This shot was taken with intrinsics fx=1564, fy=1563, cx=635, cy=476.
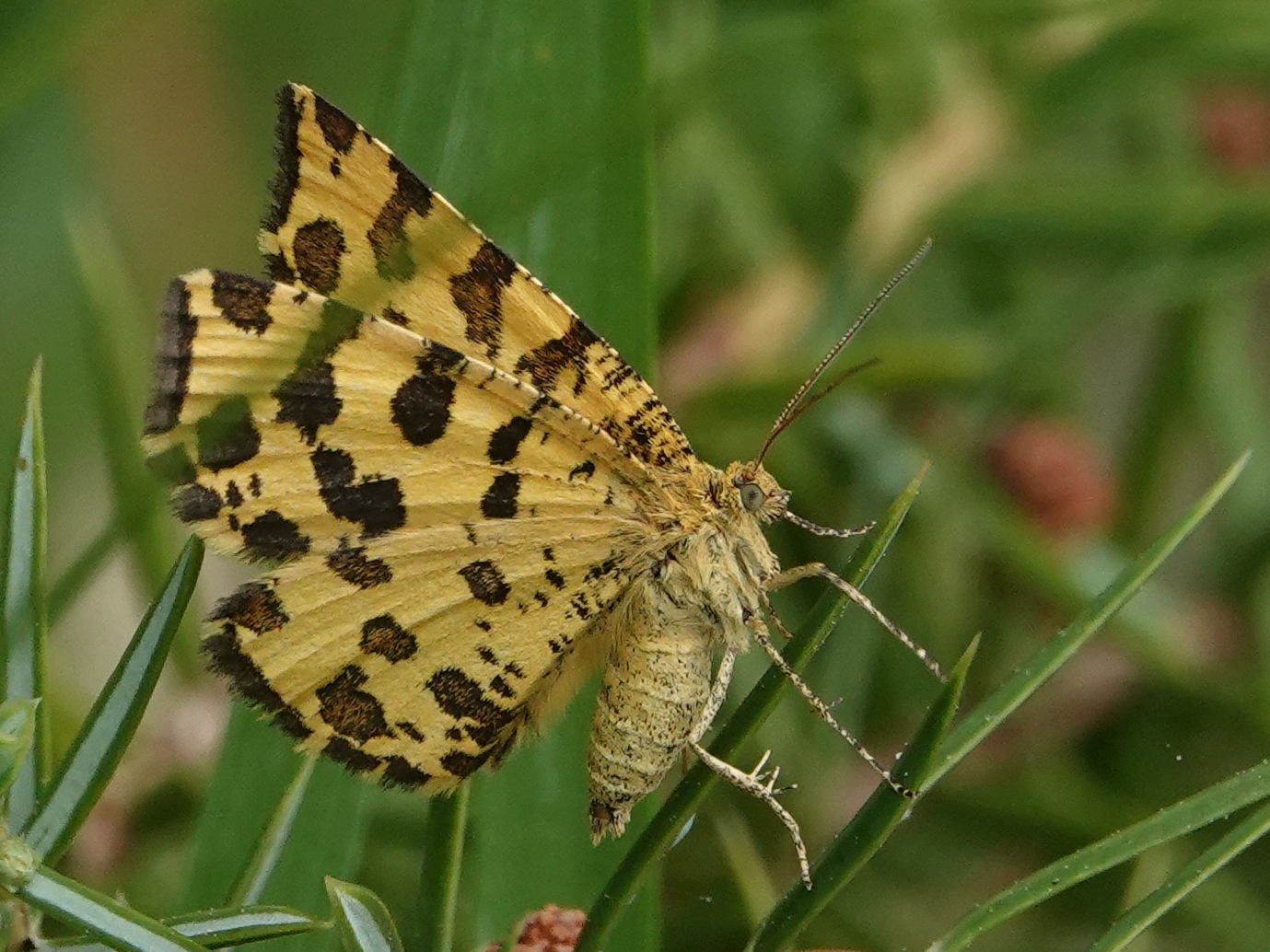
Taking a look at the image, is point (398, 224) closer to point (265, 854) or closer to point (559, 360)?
point (559, 360)

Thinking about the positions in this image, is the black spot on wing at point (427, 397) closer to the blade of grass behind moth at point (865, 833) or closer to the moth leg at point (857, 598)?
the moth leg at point (857, 598)

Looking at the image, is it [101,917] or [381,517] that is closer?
[101,917]

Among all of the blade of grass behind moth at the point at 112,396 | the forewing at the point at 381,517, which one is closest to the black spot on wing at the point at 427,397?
the forewing at the point at 381,517

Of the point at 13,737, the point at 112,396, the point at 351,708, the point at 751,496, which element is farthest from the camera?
the point at 112,396

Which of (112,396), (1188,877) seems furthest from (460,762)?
(112,396)

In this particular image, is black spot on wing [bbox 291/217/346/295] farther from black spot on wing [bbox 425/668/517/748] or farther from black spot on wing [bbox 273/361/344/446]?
black spot on wing [bbox 425/668/517/748]

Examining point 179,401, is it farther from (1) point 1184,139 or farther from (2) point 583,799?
(1) point 1184,139

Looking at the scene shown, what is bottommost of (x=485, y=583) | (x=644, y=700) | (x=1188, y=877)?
(x=1188, y=877)
